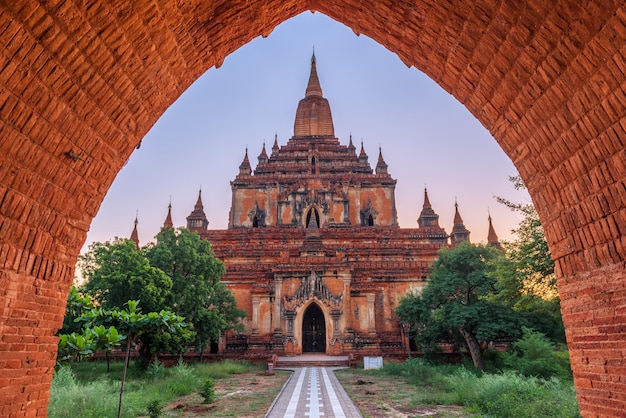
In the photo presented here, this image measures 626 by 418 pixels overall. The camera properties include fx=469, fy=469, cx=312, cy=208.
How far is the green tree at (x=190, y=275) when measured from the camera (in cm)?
2158

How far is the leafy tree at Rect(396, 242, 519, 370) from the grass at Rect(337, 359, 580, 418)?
106 inches

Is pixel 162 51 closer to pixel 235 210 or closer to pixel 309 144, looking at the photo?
pixel 235 210

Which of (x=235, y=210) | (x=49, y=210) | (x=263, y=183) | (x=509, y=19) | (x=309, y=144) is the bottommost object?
(x=49, y=210)

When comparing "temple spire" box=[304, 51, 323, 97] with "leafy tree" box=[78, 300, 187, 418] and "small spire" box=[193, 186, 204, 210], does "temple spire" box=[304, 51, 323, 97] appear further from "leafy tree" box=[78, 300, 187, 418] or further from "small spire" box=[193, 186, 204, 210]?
"leafy tree" box=[78, 300, 187, 418]

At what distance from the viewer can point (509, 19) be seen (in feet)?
11.7

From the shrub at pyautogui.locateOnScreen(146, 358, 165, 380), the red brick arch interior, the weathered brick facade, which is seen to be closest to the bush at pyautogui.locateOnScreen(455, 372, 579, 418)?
the red brick arch interior

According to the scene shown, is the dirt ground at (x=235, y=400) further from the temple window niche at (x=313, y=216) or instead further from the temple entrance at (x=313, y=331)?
the temple window niche at (x=313, y=216)

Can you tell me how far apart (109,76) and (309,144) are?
43391mm

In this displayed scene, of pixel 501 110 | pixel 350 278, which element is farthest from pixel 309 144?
pixel 501 110

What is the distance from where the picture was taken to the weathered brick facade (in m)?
28.1

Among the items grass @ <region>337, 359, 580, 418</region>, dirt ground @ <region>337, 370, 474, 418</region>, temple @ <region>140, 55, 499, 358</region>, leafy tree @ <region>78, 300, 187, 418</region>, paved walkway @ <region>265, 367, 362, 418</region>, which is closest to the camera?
leafy tree @ <region>78, 300, 187, 418</region>

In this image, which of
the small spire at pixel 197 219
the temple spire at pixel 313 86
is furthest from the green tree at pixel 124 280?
the temple spire at pixel 313 86

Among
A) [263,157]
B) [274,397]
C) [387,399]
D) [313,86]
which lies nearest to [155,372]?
[274,397]

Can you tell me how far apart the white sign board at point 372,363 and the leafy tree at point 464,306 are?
219 centimetres
